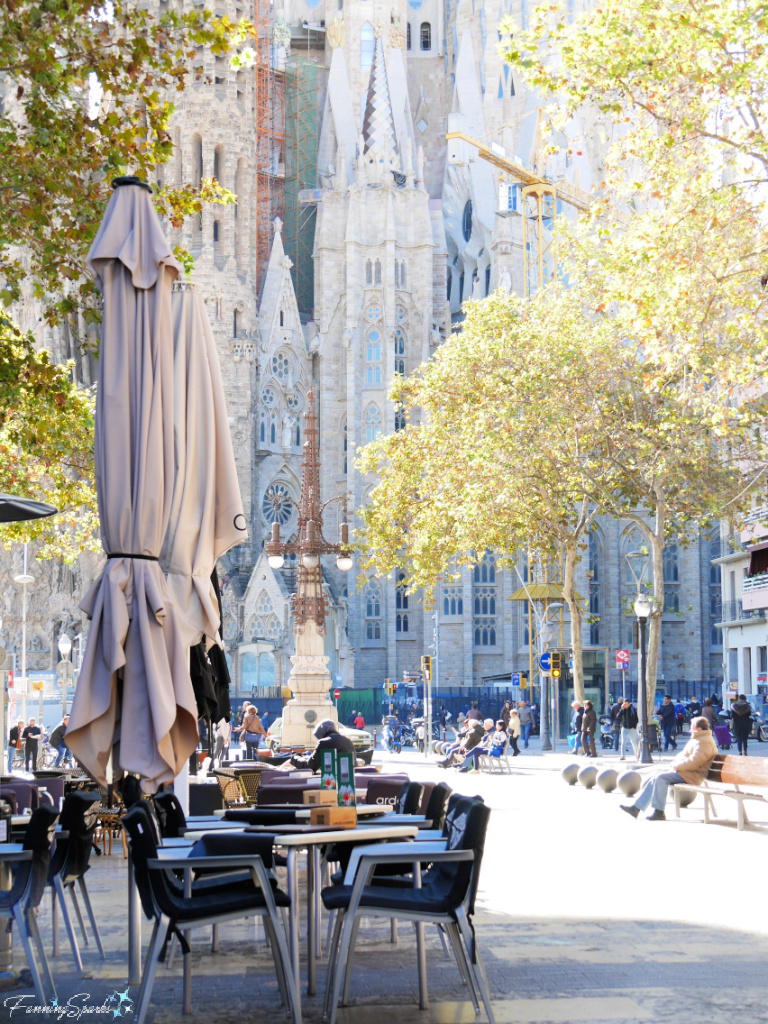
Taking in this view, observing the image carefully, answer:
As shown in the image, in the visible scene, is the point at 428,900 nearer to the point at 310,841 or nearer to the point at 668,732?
the point at 310,841

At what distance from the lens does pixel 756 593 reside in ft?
145

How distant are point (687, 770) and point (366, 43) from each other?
6274cm

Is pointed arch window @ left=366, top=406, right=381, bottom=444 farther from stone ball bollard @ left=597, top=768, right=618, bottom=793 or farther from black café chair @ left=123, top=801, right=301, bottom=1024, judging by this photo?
black café chair @ left=123, top=801, right=301, bottom=1024

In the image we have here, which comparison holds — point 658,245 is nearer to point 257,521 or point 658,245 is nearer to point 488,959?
point 488,959

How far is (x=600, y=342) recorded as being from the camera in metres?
27.4

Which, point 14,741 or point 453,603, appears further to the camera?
point 453,603

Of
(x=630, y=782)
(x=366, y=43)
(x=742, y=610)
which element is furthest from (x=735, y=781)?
(x=366, y=43)

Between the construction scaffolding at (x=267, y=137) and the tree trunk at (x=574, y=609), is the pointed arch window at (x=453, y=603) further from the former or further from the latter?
the tree trunk at (x=574, y=609)

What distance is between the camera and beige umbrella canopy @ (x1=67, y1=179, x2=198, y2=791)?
246 inches

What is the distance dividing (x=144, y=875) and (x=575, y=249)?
22.1 m

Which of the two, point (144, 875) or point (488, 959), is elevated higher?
point (144, 875)

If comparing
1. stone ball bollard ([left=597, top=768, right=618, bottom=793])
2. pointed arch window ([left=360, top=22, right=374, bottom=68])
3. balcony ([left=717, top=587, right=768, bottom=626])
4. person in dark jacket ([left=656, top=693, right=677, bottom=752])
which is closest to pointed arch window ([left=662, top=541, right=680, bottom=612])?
balcony ([left=717, top=587, right=768, bottom=626])

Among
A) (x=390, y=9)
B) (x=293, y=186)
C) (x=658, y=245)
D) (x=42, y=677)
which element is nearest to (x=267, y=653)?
(x=42, y=677)

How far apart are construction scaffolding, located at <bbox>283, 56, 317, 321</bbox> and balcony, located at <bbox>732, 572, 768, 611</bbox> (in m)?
32.2
